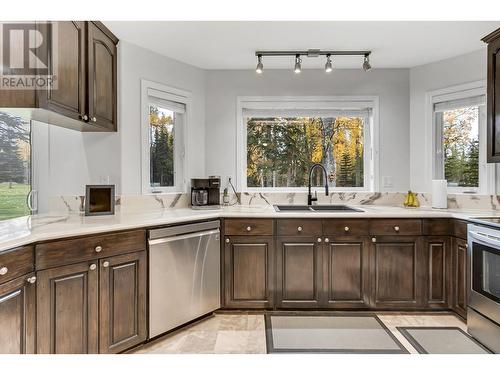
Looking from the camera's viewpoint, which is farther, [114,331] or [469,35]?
[469,35]

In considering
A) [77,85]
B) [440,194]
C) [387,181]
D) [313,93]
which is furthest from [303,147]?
[77,85]

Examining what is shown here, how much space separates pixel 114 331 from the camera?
2.11 meters

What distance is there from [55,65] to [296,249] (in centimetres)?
219

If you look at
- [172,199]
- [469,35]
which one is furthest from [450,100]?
[172,199]

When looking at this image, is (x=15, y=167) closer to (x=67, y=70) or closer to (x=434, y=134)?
(x=67, y=70)

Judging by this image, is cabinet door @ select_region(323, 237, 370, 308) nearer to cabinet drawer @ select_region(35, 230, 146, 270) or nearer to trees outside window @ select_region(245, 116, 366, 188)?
trees outside window @ select_region(245, 116, 366, 188)

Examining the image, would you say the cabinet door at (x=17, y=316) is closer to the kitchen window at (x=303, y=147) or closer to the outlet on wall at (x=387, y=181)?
the kitchen window at (x=303, y=147)

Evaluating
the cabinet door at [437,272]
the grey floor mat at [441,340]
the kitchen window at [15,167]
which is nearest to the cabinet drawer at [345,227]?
the cabinet door at [437,272]

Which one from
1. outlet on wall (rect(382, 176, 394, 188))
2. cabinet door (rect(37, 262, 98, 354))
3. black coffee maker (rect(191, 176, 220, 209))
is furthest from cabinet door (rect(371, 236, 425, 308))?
cabinet door (rect(37, 262, 98, 354))

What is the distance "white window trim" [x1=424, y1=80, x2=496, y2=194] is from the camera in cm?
302

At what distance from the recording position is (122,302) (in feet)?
7.04

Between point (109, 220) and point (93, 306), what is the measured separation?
589mm
